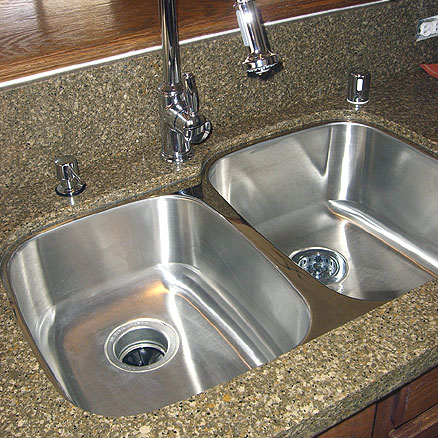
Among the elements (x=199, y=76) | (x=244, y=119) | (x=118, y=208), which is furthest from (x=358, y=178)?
(x=118, y=208)

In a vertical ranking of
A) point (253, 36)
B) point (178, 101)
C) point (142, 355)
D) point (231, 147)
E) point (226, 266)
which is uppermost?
point (253, 36)

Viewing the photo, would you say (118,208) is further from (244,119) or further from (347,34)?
(347,34)

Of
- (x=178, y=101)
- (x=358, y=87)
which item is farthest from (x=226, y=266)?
(x=358, y=87)

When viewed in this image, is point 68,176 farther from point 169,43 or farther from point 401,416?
point 401,416

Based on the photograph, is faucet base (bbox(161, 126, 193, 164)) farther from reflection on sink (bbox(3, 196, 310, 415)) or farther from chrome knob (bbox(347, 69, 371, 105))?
chrome knob (bbox(347, 69, 371, 105))

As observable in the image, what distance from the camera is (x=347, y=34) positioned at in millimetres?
1237

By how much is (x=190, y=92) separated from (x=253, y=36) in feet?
0.63

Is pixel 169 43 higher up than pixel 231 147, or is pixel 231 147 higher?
pixel 169 43

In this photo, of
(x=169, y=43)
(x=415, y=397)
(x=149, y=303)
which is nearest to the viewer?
(x=415, y=397)

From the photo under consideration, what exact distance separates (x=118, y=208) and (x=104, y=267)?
123 mm

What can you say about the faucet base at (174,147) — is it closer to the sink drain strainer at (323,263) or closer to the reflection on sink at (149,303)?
the reflection on sink at (149,303)

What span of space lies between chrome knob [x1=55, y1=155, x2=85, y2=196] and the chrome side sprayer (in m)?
0.33

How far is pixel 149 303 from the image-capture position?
1.03 meters

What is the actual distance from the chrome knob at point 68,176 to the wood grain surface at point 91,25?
0.15 metres
